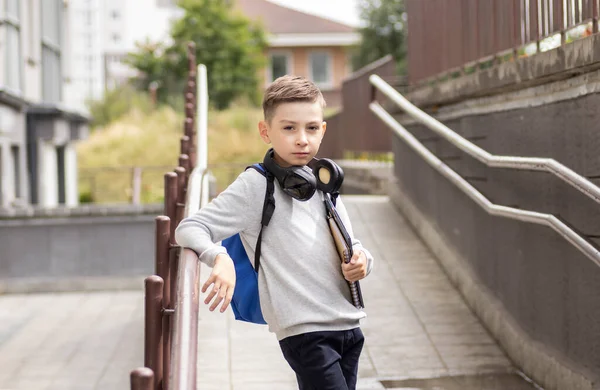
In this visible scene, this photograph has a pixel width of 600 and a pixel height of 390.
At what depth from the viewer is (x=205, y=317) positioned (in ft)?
21.7

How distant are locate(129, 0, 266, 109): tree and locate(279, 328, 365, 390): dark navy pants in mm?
30447

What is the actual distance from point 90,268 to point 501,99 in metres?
8.59

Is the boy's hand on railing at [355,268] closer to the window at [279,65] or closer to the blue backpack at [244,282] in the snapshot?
the blue backpack at [244,282]

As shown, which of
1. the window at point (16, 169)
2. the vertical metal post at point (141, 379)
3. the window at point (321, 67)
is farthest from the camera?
the window at point (321, 67)

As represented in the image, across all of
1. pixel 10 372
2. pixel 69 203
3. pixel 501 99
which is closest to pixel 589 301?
pixel 501 99

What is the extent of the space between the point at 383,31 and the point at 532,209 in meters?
28.3

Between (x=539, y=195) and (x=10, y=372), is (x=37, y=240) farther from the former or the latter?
(x=539, y=195)

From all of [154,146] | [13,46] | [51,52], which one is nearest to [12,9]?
[13,46]

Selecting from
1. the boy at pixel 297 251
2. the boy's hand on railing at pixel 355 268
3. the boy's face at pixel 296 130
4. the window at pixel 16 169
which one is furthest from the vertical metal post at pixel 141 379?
the window at pixel 16 169

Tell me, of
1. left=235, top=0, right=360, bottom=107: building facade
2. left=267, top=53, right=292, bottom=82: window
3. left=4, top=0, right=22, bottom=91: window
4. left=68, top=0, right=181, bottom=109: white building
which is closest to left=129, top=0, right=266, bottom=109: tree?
left=267, top=53, right=292, bottom=82: window

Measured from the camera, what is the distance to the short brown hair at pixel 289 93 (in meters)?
3.12

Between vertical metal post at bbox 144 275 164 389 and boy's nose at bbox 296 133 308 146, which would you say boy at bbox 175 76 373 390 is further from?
vertical metal post at bbox 144 275 164 389

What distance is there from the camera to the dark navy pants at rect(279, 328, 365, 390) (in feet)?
10.2

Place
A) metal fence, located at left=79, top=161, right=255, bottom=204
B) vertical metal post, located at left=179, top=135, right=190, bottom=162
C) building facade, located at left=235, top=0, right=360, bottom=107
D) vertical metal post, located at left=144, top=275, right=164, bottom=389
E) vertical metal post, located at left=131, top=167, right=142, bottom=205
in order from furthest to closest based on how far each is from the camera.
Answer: building facade, located at left=235, top=0, right=360, bottom=107, metal fence, located at left=79, top=161, right=255, bottom=204, vertical metal post, located at left=131, top=167, right=142, bottom=205, vertical metal post, located at left=179, top=135, right=190, bottom=162, vertical metal post, located at left=144, top=275, right=164, bottom=389
